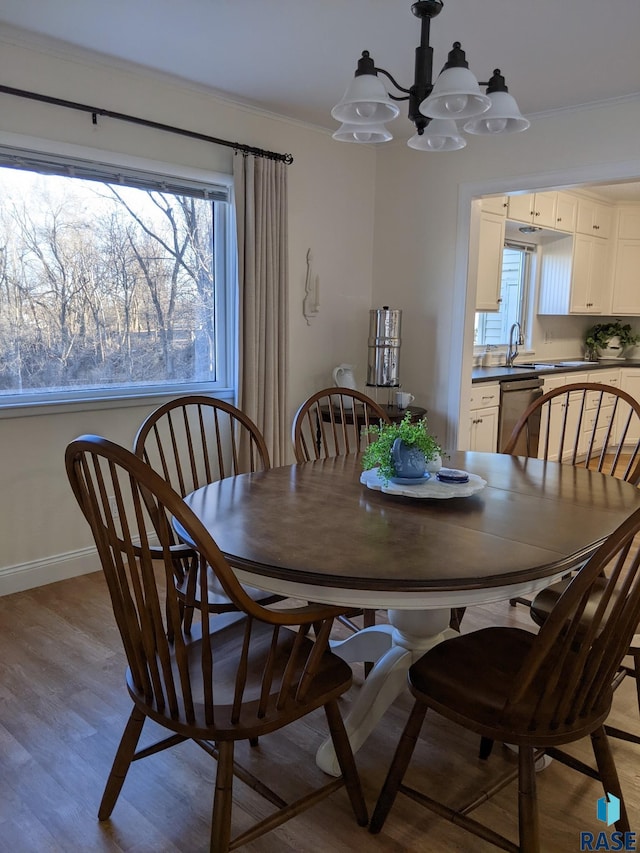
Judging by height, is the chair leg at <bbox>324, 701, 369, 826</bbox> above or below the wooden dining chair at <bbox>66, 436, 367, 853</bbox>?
below

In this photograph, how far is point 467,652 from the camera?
175 cm

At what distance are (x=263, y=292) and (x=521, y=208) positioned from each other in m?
2.52

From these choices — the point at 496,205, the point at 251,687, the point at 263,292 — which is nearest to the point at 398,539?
the point at 251,687

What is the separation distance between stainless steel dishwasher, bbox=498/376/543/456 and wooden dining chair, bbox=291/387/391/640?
44.9 inches

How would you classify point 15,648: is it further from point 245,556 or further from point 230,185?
point 230,185

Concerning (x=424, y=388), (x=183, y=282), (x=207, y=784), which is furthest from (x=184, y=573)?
(x=424, y=388)

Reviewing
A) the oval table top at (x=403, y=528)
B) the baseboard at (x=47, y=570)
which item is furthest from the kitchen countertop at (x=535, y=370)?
the baseboard at (x=47, y=570)

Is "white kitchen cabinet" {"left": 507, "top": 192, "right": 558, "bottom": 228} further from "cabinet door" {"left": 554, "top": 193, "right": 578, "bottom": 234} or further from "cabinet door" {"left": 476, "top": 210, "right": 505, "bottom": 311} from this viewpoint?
"cabinet door" {"left": 476, "top": 210, "right": 505, "bottom": 311}

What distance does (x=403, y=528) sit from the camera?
179 centimetres

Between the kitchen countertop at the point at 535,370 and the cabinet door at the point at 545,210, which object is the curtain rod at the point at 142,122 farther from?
the cabinet door at the point at 545,210

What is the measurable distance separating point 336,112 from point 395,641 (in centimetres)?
171

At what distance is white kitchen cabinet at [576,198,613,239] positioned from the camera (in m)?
6.09

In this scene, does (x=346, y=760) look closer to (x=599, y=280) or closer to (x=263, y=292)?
(x=263, y=292)

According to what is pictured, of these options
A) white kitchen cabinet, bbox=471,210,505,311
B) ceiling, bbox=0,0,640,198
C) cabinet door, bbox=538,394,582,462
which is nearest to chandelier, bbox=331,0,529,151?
ceiling, bbox=0,0,640,198
